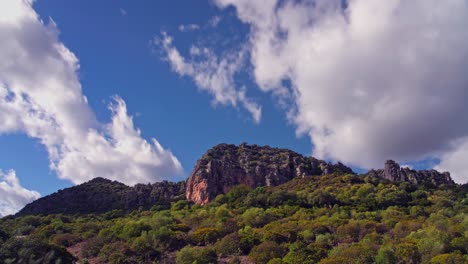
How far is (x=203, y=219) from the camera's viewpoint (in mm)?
47188

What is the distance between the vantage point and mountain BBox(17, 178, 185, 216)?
10225 centimetres

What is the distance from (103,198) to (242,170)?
1547 inches

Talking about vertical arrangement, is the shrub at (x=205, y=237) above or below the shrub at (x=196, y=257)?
above

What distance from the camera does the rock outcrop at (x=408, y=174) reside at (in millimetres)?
107175

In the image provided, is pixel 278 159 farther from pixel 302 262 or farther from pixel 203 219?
pixel 302 262

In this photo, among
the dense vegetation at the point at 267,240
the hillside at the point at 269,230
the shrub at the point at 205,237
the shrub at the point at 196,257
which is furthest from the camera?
the shrub at the point at 205,237

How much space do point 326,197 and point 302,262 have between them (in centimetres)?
3579

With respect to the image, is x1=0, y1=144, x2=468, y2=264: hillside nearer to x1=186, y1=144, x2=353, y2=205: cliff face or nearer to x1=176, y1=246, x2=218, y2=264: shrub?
x1=176, y1=246, x2=218, y2=264: shrub

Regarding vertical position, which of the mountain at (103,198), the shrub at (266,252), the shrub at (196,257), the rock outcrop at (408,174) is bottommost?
the shrub at (196,257)

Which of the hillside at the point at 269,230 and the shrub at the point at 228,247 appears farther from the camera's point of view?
the shrub at the point at 228,247

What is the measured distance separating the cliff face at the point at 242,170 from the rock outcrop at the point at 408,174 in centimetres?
1220

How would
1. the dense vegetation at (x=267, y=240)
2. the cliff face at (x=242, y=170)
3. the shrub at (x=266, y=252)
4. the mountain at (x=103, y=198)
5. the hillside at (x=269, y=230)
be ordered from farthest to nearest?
1. the mountain at (x=103, y=198)
2. the cliff face at (x=242, y=170)
3. the shrub at (x=266, y=252)
4. the hillside at (x=269, y=230)
5. the dense vegetation at (x=267, y=240)

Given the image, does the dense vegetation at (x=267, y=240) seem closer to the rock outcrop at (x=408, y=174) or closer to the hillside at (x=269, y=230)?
the hillside at (x=269, y=230)

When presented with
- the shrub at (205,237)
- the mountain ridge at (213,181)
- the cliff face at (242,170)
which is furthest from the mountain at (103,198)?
the shrub at (205,237)
